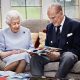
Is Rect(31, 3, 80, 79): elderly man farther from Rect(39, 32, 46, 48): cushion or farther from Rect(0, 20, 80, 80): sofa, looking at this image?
Rect(39, 32, 46, 48): cushion

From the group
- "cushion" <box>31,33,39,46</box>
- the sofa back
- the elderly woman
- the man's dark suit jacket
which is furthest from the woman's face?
the man's dark suit jacket

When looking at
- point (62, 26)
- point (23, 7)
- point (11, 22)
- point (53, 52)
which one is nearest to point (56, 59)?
point (53, 52)

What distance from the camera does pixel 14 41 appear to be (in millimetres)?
3672

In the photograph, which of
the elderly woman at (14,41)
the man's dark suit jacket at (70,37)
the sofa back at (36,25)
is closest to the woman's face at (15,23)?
the elderly woman at (14,41)

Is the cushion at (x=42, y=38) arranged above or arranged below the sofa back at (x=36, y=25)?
below

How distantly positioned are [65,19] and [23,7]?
4.94 ft

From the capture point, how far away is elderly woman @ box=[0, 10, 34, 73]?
11.3ft

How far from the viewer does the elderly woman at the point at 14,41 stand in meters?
3.44

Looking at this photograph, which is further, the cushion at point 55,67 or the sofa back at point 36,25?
the sofa back at point 36,25

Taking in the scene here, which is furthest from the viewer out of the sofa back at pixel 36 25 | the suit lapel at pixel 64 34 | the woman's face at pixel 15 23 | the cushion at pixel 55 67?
the sofa back at pixel 36 25

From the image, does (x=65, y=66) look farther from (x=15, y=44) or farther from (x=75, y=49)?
(x=15, y=44)

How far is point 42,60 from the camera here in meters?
3.39

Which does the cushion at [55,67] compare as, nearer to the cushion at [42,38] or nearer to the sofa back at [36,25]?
the cushion at [42,38]

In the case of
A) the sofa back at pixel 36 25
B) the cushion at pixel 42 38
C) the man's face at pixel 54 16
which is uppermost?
the man's face at pixel 54 16
